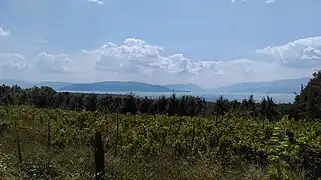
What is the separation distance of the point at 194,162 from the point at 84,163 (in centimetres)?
251

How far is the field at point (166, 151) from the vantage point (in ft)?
28.6

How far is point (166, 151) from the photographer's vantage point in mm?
12305

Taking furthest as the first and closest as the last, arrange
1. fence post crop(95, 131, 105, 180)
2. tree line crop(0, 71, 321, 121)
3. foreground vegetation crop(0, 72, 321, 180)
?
tree line crop(0, 71, 321, 121)
foreground vegetation crop(0, 72, 321, 180)
fence post crop(95, 131, 105, 180)

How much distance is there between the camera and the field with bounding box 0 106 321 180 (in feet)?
28.6

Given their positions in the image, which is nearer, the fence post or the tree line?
the fence post

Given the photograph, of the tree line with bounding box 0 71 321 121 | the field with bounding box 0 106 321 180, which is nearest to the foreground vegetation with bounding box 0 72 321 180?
the field with bounding box 0 106 321 180

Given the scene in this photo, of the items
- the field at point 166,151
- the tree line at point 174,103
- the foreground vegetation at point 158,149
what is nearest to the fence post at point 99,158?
the foreground vegetation at point 158,149

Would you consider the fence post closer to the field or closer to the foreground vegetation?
the foreground vegetation

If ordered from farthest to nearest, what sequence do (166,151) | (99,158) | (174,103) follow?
(174,103), (166,151), (99,158)

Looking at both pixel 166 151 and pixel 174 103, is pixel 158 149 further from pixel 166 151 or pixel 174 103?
pixel 174 103

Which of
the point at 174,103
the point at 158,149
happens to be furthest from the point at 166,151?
the point at 174,103

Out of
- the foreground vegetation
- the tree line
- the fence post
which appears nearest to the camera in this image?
the fence post

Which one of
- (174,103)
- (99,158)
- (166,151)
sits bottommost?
(166,151)

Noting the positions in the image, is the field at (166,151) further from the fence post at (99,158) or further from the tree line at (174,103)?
the tree line at (174,103)
